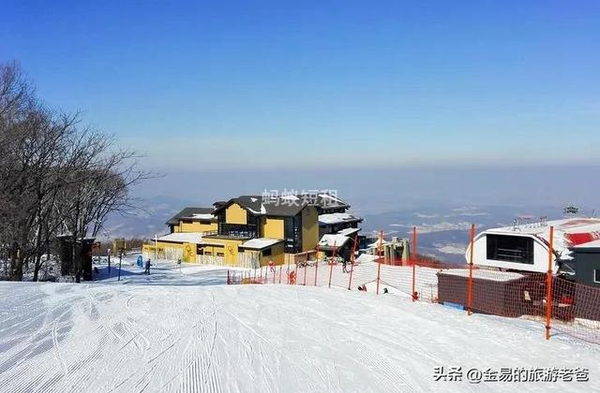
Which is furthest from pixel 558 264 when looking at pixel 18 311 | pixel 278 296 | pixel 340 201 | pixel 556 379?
pixel 340 201

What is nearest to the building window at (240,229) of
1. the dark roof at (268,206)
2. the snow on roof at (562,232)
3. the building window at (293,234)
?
the dark roof at (268,206)

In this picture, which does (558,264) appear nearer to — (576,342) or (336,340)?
(576,342)

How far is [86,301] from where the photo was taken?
9.75 m

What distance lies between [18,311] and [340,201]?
46.1 metres

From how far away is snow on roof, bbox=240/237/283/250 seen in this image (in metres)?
37.2

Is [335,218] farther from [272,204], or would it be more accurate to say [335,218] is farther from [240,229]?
[240,229]

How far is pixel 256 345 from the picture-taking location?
21.6 feet

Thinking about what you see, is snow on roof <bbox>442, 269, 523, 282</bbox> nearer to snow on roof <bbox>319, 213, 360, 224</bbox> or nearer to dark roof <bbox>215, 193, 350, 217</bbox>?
dark roof <bbox>215, 193, 350, 217</bbox>

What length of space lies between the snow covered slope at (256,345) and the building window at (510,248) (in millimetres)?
6882

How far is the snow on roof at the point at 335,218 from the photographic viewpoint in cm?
4570

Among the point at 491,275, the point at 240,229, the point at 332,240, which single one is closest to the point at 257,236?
the point at 240,229

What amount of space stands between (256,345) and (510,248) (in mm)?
11488

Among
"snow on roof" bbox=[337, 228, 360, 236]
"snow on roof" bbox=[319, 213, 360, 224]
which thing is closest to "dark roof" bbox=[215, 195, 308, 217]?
"snow on roof" bbox=[319, 213, 360, 224]

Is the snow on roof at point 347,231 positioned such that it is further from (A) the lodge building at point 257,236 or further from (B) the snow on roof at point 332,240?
(B) the snow on roof at point 332,240
